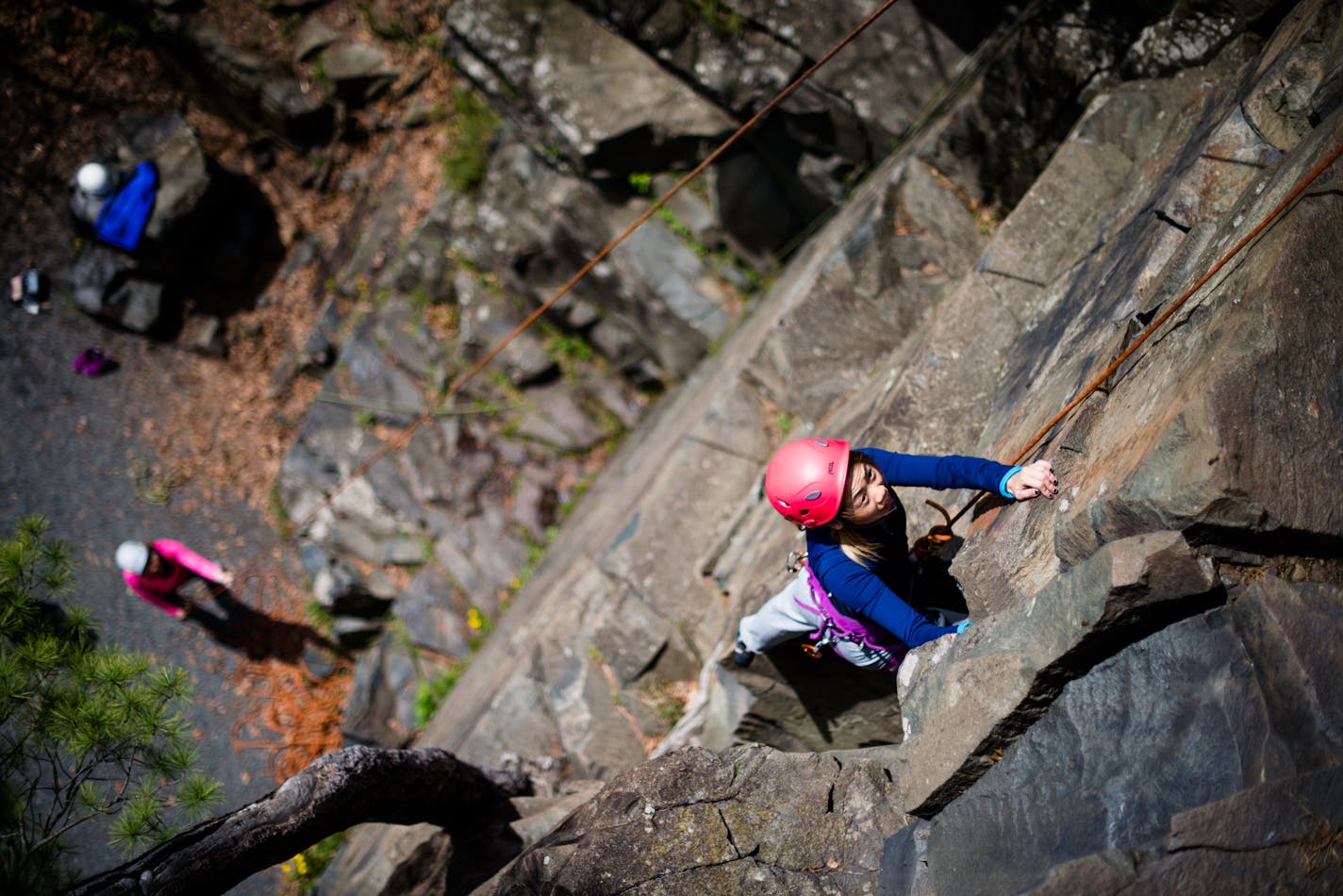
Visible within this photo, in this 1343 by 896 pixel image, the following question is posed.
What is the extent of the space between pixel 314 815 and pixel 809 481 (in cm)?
269

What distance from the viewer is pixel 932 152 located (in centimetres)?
589

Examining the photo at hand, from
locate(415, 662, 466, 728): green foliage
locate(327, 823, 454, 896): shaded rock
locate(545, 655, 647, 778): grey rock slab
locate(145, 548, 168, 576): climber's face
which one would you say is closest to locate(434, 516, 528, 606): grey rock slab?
locate(415, 662, 466, 728): green foliage

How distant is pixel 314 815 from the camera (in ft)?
12.4

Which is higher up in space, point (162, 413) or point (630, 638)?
point (162, 413)

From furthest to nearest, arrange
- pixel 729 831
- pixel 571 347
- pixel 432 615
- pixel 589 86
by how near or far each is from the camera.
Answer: pixel 571 347, pixel 432 615, pixel 589 86, pixel 729 831

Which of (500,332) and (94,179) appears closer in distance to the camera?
(500,332)

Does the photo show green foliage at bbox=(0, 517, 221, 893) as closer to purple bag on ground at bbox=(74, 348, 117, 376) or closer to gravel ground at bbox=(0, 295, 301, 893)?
gravel ground at bbox=(0, 295, 301, 893)

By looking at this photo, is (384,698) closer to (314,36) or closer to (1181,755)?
(1181,755)

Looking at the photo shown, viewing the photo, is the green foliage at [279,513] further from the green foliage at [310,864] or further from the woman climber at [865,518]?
the woman climber at [865,518]

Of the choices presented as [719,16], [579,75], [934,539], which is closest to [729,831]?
[934,539]

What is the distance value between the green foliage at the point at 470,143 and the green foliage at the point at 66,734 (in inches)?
259

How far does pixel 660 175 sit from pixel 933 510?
5.16 m

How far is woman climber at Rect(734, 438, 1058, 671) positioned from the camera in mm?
3311

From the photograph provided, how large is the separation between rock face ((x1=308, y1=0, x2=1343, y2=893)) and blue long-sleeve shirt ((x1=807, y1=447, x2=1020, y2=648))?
0.59 ft
